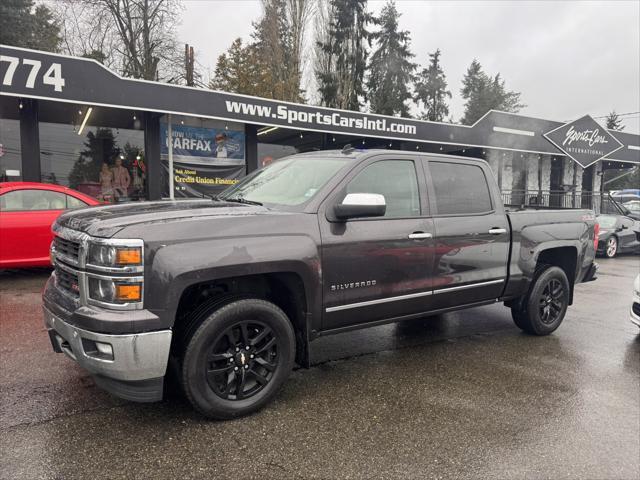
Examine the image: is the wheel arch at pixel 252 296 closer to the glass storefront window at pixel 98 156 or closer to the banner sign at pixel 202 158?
the glass storefront window at pixel 98 156

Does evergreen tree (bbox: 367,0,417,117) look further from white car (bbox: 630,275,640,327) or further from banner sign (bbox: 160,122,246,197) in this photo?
white car (bbox: 630,275,640,327)

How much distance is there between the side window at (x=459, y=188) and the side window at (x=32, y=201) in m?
6.38

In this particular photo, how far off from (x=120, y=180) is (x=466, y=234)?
1071 centimetres

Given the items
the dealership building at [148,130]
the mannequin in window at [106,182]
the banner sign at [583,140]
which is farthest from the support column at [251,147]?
the banner sign at [583,140]

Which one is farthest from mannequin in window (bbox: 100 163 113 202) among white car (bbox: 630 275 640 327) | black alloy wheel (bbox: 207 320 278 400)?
white car (bbox: 630 275 640 327)

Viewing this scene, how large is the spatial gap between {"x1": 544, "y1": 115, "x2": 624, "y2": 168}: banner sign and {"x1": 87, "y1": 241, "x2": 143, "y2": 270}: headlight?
61.4ft

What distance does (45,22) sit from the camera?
2603 cm

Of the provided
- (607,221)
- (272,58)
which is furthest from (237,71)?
(607,221)

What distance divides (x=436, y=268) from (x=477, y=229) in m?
0.67

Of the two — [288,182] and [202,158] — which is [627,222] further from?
[288,182]

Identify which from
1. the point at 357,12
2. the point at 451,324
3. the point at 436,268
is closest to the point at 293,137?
the point at 451,324

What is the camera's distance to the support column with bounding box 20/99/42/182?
10383mm

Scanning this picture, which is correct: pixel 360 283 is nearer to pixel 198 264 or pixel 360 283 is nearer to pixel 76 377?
pixel 198 264

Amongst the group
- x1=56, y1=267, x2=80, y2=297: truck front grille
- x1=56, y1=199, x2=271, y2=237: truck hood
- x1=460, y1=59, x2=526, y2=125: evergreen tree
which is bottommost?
x1=56, y1=267, x2=80, y2=297: truck front grille
